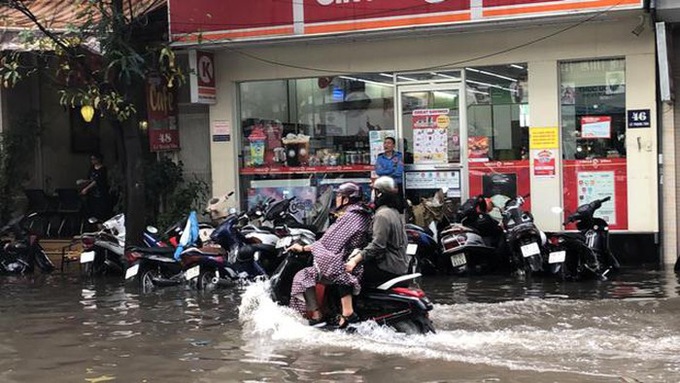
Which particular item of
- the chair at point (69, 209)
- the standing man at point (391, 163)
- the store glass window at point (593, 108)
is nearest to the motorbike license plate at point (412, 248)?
the standing man at point (391, 163)


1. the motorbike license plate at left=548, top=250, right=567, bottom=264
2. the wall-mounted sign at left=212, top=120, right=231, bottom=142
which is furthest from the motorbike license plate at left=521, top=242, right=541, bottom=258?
the wall-mounted sign at left=212, top=120, right=231, bottom=142

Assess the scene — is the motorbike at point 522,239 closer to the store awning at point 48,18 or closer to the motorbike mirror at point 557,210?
the motorbike mirror at point 557,210

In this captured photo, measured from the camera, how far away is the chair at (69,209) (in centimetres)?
1573

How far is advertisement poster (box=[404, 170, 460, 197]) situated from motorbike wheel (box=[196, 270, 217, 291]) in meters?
3.75

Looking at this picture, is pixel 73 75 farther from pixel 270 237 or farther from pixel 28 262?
pixel 270 237

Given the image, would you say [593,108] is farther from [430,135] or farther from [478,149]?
[430,135]

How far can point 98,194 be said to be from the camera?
15.2 meters

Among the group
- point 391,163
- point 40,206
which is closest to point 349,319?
point 391,163

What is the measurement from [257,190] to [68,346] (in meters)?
6.84

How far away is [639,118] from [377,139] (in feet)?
13.6

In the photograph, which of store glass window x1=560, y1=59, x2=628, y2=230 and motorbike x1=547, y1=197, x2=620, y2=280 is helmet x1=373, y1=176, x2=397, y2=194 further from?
store glass window x1=560, y1=59, x2=628, y2=230

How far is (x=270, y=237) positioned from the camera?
11211 mm

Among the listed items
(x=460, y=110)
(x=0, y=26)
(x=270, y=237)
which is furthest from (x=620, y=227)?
(x=0, y=26)

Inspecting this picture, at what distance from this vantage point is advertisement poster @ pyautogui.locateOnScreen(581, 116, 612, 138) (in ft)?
39.3
